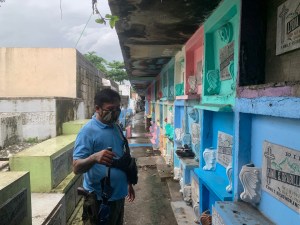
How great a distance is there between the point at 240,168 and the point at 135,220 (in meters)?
3.41

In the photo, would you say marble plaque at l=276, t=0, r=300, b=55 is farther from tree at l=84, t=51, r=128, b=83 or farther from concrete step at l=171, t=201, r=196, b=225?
tree at l=84, t=51, r=128, b=83

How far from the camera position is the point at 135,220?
5.81 metres

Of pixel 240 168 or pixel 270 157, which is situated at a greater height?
pixel 270 157

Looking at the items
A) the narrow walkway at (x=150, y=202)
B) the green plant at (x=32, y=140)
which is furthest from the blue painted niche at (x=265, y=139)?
the green plant at (x=32, y=140)

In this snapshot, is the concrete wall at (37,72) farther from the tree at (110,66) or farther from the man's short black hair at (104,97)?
the tree at (110,66)

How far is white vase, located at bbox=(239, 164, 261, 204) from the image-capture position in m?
2.75

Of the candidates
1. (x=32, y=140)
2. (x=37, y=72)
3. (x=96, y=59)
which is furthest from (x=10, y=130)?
(x=96, y=59)

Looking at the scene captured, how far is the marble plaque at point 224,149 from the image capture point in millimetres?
3746

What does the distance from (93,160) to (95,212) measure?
2.00 feet

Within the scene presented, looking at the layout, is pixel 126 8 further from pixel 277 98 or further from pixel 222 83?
pixel 277 98

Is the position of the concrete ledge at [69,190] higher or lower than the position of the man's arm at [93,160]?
lower

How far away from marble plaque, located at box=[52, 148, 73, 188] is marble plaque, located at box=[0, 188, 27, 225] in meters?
1.74

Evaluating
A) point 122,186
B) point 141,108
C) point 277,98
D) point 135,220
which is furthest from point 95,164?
point 141,108

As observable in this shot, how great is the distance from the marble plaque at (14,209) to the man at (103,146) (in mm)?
622
